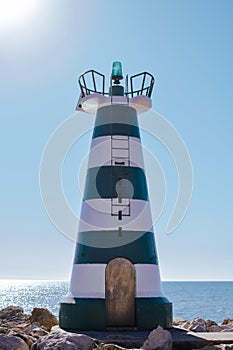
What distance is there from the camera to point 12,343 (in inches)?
325

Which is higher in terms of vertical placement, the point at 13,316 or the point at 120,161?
the point at 120,161

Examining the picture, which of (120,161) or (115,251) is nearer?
(115,251)

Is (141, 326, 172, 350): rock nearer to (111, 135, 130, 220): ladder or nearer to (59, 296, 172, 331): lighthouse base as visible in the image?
(59, 296, 172, 331): lighthouse base

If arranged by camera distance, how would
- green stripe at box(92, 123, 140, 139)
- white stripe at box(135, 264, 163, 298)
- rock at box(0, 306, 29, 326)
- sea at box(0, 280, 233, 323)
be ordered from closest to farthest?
1. white stripe at box(135, 264, 163, 298)
2. green stripe at box(92, 123, 140, 139)
3. rock at box(0, 306, 29, 326)
4. sea at box(0, 280, 233, 323)

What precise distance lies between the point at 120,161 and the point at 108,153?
0.32m

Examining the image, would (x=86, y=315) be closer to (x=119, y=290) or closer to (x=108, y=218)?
(x=119, y=290)

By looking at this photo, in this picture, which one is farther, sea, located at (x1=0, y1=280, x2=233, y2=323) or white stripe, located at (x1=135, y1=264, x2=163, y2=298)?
sea, located at (x1=0, y1=280, x2=233, y2=323)

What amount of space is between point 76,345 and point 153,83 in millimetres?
7025

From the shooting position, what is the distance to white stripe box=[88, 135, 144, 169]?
12.4 m

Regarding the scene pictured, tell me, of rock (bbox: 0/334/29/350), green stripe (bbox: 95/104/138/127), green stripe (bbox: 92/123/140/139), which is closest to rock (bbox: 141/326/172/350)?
rock (bbox: 0/334/29/350)

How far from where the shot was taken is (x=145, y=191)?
12555 millimetres

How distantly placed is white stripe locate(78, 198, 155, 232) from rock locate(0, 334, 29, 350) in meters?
3.89

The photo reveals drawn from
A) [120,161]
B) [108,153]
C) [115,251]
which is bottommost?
[115,251]

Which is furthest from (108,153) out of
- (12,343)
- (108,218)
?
(12,343)
